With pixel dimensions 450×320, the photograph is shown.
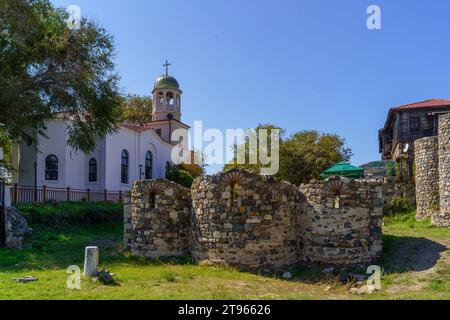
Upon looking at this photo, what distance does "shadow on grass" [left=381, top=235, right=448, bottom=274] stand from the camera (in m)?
12.2

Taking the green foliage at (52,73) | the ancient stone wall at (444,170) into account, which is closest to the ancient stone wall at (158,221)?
the green foliage at (52,73)

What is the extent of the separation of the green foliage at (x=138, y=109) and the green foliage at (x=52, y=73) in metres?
22.4

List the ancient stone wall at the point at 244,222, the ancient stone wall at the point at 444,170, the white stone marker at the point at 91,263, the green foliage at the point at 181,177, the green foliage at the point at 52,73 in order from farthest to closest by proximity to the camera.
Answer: the green foliage at the point at 181,177 < the green foliage at the point at 52,73 < the ancient stone wall at the point at 444,170 < the ancient stone wall at the point at 244,222 < the white stone marker at the point at 91,263

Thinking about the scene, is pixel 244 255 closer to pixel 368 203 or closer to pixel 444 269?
pixel 368 203

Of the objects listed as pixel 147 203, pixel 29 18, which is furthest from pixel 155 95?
pixel 147 203

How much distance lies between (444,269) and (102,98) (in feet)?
54.7

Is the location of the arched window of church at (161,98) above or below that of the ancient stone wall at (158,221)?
above

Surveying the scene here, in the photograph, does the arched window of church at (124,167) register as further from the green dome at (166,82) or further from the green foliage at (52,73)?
Result: the green dome at (166,82)

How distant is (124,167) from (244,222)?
20.7m

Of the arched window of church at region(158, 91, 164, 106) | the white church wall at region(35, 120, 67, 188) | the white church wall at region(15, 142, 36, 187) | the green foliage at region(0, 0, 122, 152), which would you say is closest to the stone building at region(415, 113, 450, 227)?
the green foliage at region(0, 0, 122, 152)

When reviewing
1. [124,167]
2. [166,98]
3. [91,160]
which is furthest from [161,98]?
[91,160]

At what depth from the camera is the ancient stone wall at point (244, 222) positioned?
12.8 m

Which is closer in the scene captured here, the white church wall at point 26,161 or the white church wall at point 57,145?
the white church wall at point 26,161

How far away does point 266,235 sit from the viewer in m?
13.0
